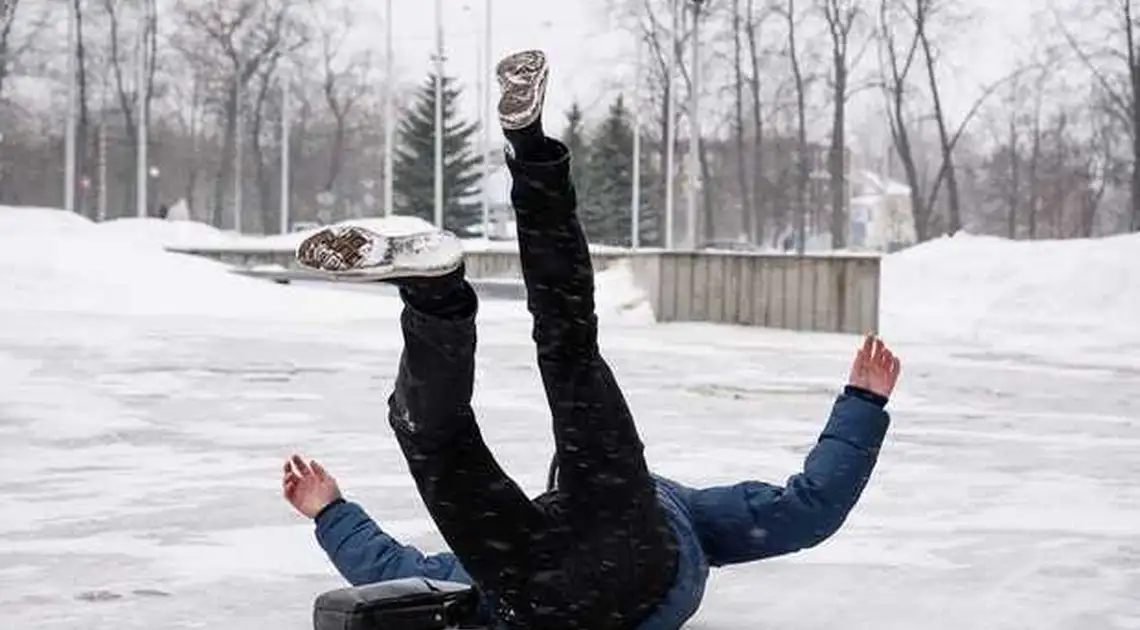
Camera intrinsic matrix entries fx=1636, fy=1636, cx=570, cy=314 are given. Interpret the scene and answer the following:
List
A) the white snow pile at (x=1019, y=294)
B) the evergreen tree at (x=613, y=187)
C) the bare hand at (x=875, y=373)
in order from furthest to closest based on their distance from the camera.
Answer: the evergreen tree at (x=613, y=187), the white snow pile at (x=1019, y=294), the bare hand at (x=875, y=373)

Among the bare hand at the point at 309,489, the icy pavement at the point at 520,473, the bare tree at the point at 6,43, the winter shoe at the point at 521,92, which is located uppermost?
the bare tree at the point at 6,43

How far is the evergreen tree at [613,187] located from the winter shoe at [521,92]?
51773mm

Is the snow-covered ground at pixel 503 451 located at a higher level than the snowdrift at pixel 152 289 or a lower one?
lower

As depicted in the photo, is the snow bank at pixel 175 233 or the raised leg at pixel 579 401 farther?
the snow bank at pixel 175 233

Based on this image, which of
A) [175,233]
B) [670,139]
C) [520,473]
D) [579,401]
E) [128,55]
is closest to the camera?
[579,401]

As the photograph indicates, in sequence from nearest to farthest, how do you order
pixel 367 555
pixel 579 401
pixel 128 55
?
pixel 579 401, pixel 367 555, pixel 128 55

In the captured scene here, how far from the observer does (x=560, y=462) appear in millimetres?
3559

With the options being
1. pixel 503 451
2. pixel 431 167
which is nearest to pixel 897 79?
pixel 431 167

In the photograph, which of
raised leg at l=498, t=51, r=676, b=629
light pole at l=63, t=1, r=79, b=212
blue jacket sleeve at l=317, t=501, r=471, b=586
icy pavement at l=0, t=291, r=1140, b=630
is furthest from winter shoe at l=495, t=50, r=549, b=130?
light pole at l=63, t=1, r=79, b=212

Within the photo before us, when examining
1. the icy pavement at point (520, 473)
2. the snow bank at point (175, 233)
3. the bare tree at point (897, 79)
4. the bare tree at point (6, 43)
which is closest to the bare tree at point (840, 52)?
the bare tree at point (897, 79)

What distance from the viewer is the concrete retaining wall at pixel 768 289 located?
1934 centimetres

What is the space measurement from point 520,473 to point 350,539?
3066mm

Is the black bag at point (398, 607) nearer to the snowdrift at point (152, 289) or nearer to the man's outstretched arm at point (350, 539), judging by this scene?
the man's outstretched arm at point (350, 539)

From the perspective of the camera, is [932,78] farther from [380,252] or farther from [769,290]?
[380,252]
